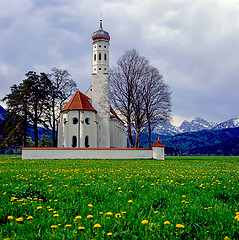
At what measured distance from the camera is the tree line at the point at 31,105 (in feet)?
127

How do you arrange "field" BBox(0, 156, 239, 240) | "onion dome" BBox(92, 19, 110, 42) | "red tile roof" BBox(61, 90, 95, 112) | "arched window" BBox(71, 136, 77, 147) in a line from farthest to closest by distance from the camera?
1. "onion dome" BBox(92, 19, 110, 42)
2. "red tile roof" BBox(61, 90, 95, 112)
3. "arched window" BBox(71, 136, 77, 147)
4. "field" BBox(0, 156, 239, 240)

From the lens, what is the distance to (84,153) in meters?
28.8

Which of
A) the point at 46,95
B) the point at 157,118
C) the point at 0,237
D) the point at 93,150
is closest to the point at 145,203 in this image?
the point at 0,237

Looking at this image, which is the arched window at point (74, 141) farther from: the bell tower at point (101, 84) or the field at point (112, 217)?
the field at point (112, 217)

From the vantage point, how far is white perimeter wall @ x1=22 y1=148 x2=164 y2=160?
2823cm

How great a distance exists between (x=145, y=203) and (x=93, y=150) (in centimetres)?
2506

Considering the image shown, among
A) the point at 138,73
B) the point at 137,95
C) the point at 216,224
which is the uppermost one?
the point at 138,73

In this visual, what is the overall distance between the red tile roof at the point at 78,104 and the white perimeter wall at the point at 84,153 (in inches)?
542

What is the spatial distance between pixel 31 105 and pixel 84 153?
54.3 ft

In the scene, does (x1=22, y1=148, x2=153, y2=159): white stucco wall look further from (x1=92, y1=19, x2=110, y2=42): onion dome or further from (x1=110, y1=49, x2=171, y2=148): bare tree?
(x1=92, y1=19, x2=110, y2=42): onion dome

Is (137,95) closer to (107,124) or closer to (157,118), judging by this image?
(157,118)

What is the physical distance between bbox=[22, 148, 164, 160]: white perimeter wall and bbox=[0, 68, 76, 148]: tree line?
11.0 m

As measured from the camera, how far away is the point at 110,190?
18.6 feet

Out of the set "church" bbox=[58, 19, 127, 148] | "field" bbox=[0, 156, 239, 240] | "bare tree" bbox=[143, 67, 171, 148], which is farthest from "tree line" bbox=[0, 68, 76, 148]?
"field" bbox=[0, 156, 239, 240]
